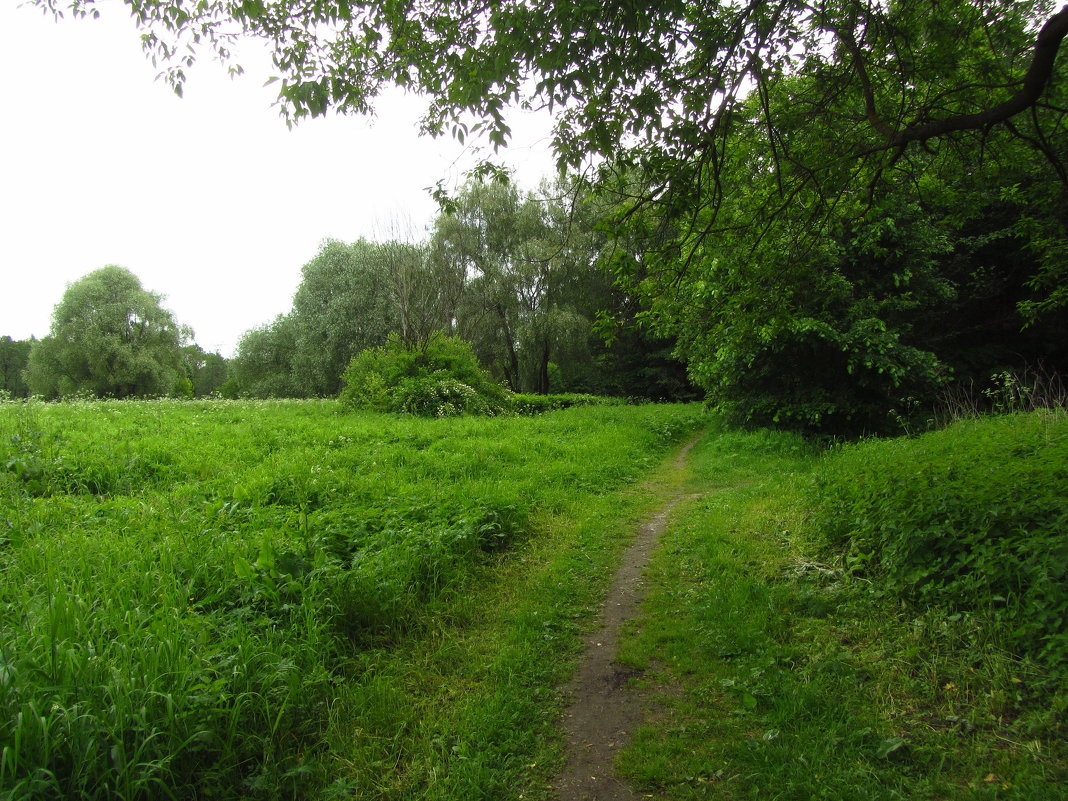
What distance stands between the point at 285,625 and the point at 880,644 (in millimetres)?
3998

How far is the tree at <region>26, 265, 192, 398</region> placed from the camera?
36.0 m

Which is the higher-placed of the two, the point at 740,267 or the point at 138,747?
the point at 740,267

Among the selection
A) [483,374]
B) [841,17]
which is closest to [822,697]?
[841,17]

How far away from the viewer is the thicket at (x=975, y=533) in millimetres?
3260

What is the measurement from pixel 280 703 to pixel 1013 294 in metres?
21.5

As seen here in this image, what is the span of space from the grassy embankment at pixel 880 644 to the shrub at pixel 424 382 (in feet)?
42.2

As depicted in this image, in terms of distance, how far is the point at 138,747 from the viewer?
246 cm

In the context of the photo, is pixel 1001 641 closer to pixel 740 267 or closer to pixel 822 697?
pixel 822 697

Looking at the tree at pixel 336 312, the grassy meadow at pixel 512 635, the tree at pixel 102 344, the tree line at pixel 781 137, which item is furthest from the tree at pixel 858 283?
the tree at pixel 102 344

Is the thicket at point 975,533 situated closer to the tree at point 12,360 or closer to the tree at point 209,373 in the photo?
the tree at point 209,373

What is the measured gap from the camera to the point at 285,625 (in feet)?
12.2

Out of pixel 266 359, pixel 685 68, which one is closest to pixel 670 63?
pixel 685 68

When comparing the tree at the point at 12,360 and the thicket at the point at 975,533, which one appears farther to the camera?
the tree at the point at 12,360

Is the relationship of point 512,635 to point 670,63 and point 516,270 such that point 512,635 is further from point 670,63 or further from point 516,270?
point 516,270
